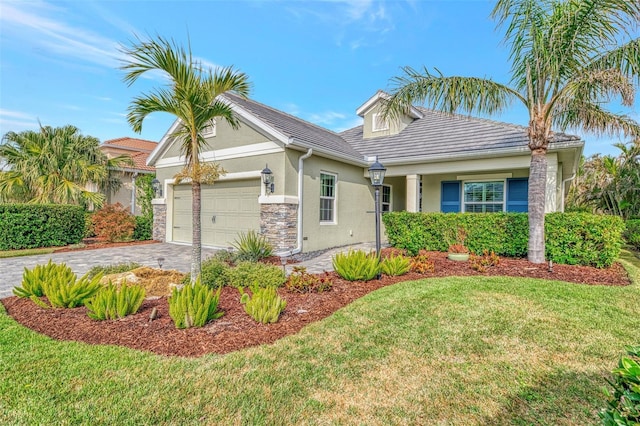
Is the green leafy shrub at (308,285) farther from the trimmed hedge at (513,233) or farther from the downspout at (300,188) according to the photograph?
the trimmed hedge at (513,233)

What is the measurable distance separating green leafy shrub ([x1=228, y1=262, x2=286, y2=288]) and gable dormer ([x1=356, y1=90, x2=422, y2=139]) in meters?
9.91

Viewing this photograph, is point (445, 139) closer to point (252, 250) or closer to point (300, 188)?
point (300, 188)

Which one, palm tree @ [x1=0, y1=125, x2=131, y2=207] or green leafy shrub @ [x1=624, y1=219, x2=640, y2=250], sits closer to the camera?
green leafy shrub @ [x1=624, y1=219, x2=640, y2=250]

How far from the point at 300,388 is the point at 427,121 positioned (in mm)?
13430

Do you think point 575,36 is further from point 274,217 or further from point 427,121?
point 274,217

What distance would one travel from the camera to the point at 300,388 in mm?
2838

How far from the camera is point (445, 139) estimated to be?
11.8 meters

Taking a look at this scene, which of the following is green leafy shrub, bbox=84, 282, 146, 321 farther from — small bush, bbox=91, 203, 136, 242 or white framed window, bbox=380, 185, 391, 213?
white framed window, bbox=380, 185, 391, 213

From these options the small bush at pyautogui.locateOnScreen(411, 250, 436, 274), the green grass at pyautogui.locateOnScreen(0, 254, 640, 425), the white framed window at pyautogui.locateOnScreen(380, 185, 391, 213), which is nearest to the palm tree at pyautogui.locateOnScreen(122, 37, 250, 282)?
the green grass at pyautogui.locateOnScreen(0, 254, 640, 425)

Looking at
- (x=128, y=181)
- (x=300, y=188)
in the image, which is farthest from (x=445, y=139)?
(x=128, y=181)

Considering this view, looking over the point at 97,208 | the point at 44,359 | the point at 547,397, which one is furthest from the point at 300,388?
the point at 97,208

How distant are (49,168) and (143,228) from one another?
4361mm

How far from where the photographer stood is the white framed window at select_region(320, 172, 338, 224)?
10.7 m

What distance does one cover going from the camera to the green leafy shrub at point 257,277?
19.2 feet
